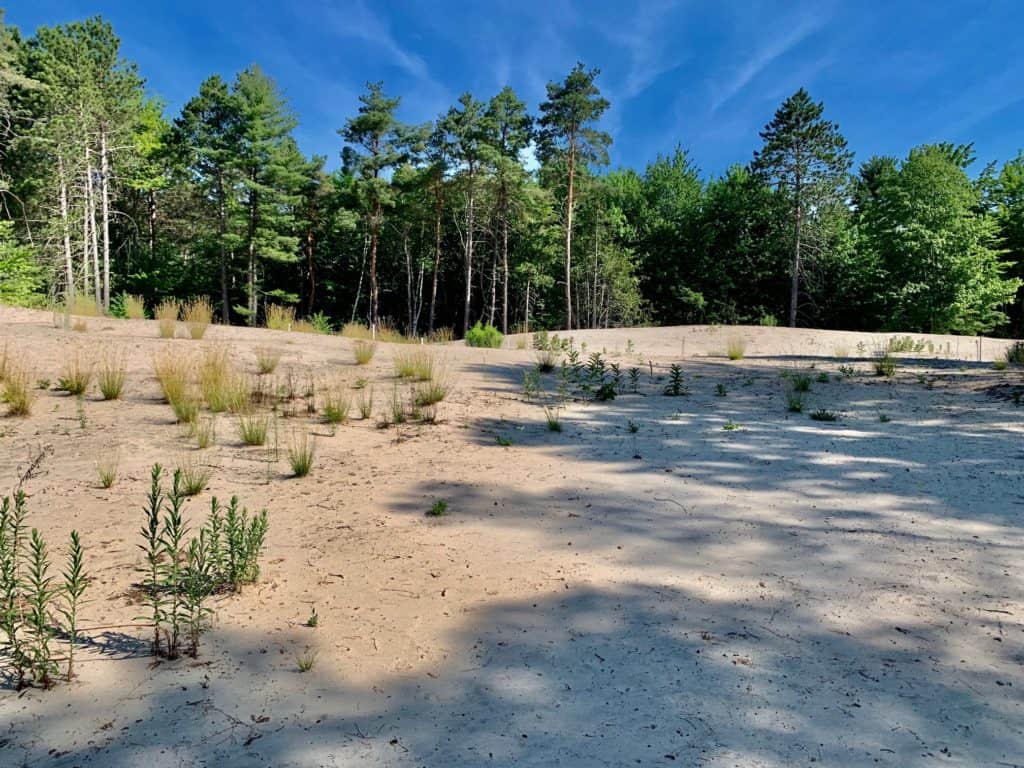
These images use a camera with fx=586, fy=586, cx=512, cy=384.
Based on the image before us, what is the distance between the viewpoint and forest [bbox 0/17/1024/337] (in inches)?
958

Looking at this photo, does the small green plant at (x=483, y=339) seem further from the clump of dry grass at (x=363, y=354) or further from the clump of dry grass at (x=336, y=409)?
the clump of dry grass at (x=336, y=409)

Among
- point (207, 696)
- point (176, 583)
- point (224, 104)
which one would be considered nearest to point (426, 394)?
point (176, 583)

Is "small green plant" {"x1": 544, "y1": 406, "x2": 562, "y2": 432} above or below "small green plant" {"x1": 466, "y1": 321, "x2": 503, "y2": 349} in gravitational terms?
below

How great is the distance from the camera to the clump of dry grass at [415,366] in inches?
279

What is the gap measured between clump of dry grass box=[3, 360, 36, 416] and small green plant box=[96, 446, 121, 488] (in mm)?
1427

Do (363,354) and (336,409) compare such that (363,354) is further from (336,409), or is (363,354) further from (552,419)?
(552,419)

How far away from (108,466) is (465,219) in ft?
94.7

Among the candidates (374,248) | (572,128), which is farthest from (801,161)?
(374,248)

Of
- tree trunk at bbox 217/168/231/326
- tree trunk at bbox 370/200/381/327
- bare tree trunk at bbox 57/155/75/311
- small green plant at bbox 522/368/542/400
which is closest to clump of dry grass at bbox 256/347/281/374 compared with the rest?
small green plant at bbox 522/368/542/400

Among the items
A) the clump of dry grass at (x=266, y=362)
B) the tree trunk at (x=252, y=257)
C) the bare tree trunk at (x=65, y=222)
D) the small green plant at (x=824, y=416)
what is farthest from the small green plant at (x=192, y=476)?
the tree trunk at (x=252, y=257)

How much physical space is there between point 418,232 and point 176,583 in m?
33.8

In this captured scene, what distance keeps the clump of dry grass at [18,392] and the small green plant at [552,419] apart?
4.80 meters

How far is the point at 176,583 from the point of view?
243 centimetres

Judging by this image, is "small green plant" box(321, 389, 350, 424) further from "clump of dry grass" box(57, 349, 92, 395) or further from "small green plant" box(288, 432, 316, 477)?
"clump of dry grass" box(57, 349, 92, 395)
